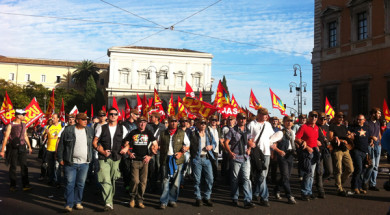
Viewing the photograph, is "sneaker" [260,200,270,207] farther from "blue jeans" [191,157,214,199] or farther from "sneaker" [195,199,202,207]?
"sneaker" [195,199,202,207]

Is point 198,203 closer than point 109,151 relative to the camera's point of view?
No

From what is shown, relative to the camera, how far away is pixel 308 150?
26.1 ft

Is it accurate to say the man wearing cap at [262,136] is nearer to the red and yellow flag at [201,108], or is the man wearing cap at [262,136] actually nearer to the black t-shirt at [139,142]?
the black t-shirt at [139,142]

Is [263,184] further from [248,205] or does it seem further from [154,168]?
[154,168]

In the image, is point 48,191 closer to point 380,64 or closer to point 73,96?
point 380,64

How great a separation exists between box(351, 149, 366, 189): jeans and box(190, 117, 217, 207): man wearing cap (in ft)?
11.5

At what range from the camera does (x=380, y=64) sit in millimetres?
22500

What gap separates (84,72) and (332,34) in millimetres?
67322

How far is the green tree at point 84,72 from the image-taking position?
84.1 m

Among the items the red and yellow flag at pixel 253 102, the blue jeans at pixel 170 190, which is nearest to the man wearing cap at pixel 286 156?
the blue jeans at pixel 170 190

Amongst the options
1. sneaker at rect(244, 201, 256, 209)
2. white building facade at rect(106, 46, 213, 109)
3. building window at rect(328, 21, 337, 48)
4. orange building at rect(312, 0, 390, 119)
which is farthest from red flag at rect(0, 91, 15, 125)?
white building facade at rect(106, 46, 213, 109)

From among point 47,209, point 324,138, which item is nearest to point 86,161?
point 47,209

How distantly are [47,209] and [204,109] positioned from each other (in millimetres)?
6107

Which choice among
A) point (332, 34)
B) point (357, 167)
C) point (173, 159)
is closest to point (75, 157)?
point (173, 159)
